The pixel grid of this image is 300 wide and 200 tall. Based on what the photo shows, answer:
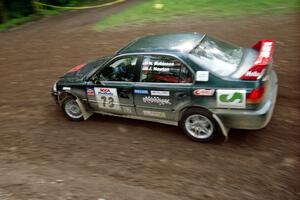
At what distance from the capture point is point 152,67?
590 centimetres

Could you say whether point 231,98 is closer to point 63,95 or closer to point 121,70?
point 121,70

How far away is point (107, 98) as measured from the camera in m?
6.45

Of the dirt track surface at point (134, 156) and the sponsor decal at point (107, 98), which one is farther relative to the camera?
the sponsor decal at point (107, 98)

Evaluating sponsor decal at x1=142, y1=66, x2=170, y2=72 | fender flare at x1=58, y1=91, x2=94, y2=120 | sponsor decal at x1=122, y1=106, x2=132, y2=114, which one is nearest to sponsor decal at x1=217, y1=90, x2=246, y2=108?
sponsor decal at x1=142, y1=66, x2=170, y2=72

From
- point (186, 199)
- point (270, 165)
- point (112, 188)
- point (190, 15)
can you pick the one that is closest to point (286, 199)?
point (270, 165)

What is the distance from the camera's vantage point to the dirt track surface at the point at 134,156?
16.1ft

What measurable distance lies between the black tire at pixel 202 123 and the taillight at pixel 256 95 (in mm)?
662

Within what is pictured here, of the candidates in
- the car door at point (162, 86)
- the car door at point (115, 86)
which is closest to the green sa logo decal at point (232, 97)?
the car door at point (162, 86)

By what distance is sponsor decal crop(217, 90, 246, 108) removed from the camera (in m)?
5.25

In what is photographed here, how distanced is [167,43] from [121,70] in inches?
37.0

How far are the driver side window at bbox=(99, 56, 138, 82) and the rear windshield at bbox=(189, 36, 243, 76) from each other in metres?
1.10

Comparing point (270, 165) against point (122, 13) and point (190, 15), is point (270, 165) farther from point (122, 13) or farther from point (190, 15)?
point (122, 13)

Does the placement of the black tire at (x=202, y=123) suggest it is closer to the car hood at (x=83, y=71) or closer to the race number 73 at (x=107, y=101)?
the race number 73 at (x=107, y=101)

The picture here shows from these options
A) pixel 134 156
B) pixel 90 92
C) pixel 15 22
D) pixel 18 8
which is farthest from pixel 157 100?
pixel 18 8
